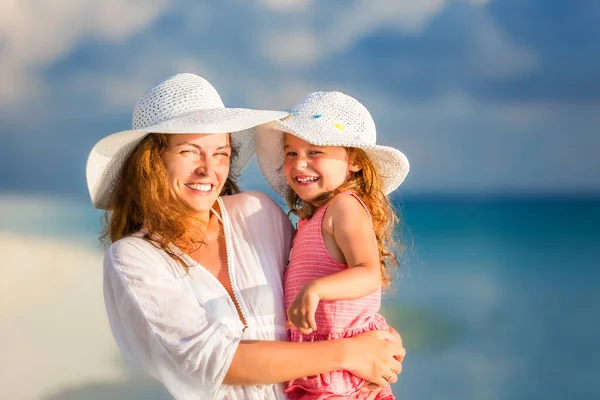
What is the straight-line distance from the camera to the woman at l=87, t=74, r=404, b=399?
2.39 m

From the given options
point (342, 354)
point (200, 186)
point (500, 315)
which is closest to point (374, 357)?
point (342, 354)

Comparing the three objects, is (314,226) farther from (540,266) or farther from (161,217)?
(540,266)

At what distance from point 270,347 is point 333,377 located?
0.22 m

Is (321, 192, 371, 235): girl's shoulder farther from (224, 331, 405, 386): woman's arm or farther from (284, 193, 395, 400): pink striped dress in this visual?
(224, 331, 405, 386): woman's arm

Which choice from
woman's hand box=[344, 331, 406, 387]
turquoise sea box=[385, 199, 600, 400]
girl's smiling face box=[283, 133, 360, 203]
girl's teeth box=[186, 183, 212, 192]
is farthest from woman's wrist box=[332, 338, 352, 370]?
turquoise sea box=[385, 199, 600, 400]

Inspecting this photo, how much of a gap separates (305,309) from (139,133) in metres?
0.76

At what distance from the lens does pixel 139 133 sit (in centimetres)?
259

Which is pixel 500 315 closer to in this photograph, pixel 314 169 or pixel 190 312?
pixel 314 169

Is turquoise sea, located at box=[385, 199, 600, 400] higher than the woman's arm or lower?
higher

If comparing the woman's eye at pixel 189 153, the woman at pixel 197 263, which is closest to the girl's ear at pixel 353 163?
the woman at pixel 197 263

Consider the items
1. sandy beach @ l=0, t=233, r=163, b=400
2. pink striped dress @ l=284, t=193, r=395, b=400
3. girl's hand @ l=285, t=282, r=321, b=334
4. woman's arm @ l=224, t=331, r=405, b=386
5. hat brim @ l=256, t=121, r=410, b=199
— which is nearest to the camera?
girl's hand @ l=285, t=282, r=321, b=334

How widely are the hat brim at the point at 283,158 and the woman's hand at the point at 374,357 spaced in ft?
1.81

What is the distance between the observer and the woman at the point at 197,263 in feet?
7.84

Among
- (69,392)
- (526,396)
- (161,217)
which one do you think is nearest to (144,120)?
(161,217)
